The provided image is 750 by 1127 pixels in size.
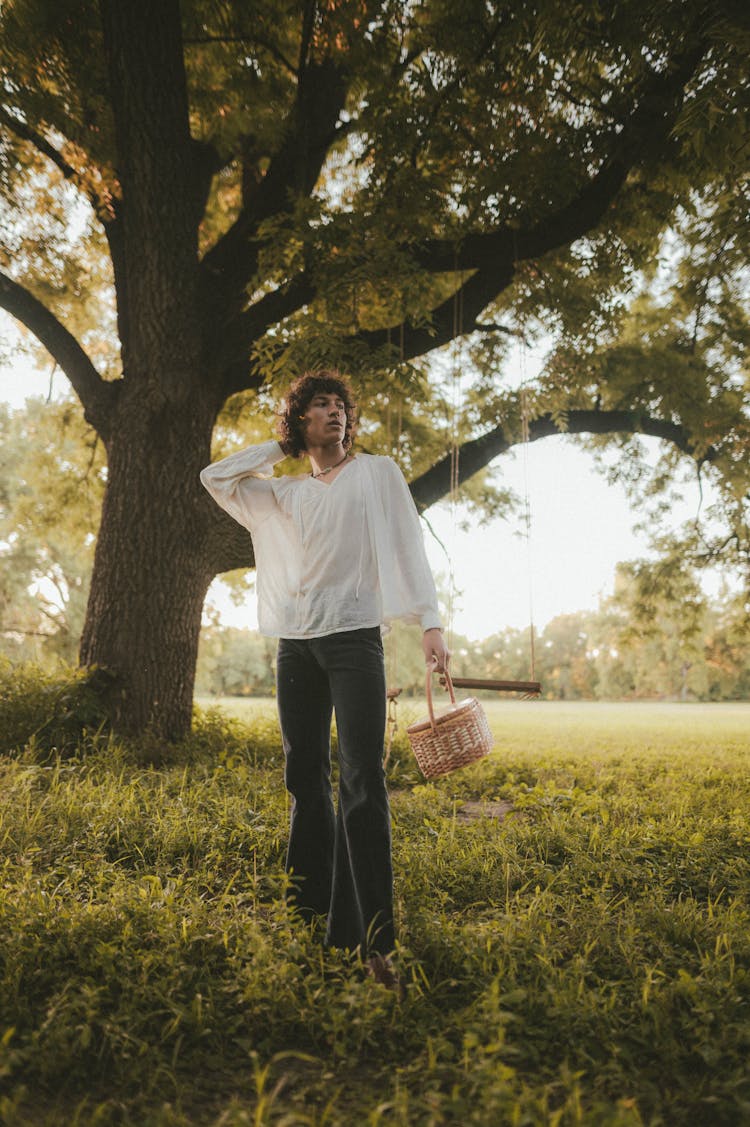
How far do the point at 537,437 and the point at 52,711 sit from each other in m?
5.86

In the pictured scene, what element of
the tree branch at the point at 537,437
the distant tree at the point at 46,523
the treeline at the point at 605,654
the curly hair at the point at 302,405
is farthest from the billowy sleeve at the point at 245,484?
the treeline at the point at 605,654

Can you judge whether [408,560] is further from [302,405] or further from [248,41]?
[248,41]

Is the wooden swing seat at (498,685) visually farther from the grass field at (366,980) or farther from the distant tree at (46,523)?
the distant tree at (46,523)

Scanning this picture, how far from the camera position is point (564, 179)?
19.4 feet

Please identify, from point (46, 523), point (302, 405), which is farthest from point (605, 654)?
point (302, 405)

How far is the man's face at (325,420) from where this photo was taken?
3055 mm

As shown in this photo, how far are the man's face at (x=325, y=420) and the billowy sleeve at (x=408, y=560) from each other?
1.14 ft

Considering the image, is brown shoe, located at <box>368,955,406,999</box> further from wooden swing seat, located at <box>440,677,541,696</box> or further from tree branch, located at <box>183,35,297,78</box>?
tree branch, located at <box>183,35,297,78</box>

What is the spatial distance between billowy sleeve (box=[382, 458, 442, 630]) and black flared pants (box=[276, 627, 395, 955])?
6.9 inches

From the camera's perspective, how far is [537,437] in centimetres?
844

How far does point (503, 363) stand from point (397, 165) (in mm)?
3133

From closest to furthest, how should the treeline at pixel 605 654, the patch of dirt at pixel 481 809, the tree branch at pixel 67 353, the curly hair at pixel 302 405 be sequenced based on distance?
the curly hair at pixel 302 405 < the patch of dirt at pixel 481 809 < the tree branch at pixel 67 353 < the treeline at pixel 605 654

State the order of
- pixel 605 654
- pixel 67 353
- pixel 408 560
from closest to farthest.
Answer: pixel 408 560 < pixel 67 353 < pixel 605 654

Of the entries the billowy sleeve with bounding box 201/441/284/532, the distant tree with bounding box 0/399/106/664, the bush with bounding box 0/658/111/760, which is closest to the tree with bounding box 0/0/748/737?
the bush with bounding box 0/658/111/760
